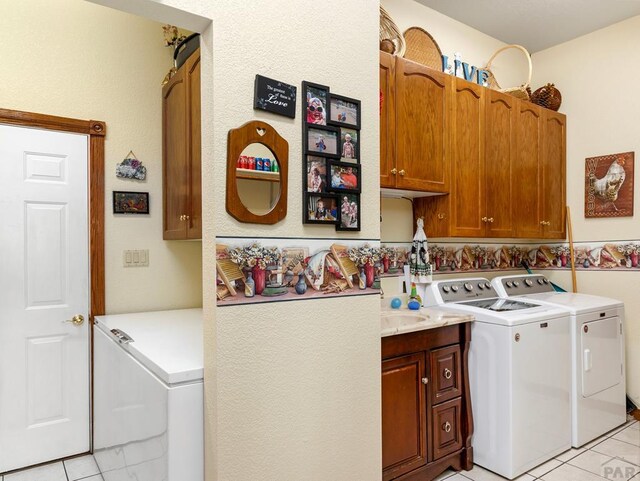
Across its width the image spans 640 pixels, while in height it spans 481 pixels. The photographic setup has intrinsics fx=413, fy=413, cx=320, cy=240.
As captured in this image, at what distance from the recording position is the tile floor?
2260mm

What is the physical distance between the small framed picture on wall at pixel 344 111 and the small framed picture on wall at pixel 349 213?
0.95ft

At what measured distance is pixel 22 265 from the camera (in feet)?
7.63

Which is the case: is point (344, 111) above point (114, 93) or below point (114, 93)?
below

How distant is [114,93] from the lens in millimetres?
2549

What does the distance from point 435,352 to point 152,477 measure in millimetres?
1470

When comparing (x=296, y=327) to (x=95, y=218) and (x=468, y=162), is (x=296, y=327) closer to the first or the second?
(x=95, y=218)

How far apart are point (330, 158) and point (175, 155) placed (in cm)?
120

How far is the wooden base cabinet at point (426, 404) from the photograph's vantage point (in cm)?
204

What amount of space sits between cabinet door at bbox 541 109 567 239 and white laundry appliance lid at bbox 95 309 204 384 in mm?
2838

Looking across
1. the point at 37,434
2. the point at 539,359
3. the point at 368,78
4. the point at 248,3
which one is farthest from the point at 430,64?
the point at 37,434

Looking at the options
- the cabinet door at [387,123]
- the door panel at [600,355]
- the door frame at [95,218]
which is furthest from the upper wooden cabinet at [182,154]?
the door panel at [600,355]

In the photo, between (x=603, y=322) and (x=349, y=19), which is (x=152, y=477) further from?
(x=603, y=322)

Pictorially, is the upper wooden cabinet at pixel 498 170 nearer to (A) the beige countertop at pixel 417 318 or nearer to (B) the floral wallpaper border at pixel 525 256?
(B) the floral wallpaper border at pixel 525 256

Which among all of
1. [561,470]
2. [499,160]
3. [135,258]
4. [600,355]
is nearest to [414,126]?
[499,160]
